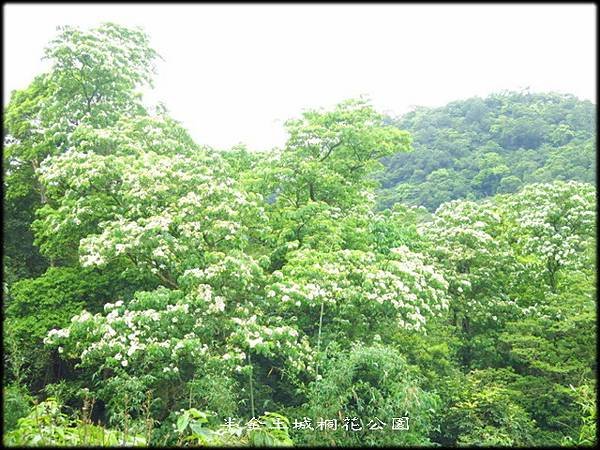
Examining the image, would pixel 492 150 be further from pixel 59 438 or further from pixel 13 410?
pixel 59 438

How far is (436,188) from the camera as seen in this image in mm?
39656

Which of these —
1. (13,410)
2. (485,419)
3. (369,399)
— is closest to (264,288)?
(369,399)

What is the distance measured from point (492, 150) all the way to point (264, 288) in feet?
123

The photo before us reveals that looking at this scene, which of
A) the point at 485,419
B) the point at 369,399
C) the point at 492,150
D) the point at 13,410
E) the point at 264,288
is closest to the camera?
the point at 13,410

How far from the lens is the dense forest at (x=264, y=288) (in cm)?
894

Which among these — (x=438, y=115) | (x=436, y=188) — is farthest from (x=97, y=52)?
(x=438, y=115)

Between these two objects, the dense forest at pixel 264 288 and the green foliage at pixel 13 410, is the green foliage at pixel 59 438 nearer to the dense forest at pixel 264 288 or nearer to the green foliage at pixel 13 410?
the dense forest at pixel 264 288

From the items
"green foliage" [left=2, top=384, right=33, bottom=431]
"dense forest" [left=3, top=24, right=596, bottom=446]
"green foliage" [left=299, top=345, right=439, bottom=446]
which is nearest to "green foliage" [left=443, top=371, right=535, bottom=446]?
"dense forest" [left=3, top=24, right=596, bottom=446]

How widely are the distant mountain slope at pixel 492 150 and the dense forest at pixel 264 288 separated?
1708 cm

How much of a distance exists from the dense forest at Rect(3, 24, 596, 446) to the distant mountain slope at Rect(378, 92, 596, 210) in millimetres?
17081

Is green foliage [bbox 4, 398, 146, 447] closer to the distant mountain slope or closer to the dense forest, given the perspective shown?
the dense forest

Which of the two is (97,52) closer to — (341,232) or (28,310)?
(28,310)

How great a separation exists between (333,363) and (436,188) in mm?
32264

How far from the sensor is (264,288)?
11016 millimetres
